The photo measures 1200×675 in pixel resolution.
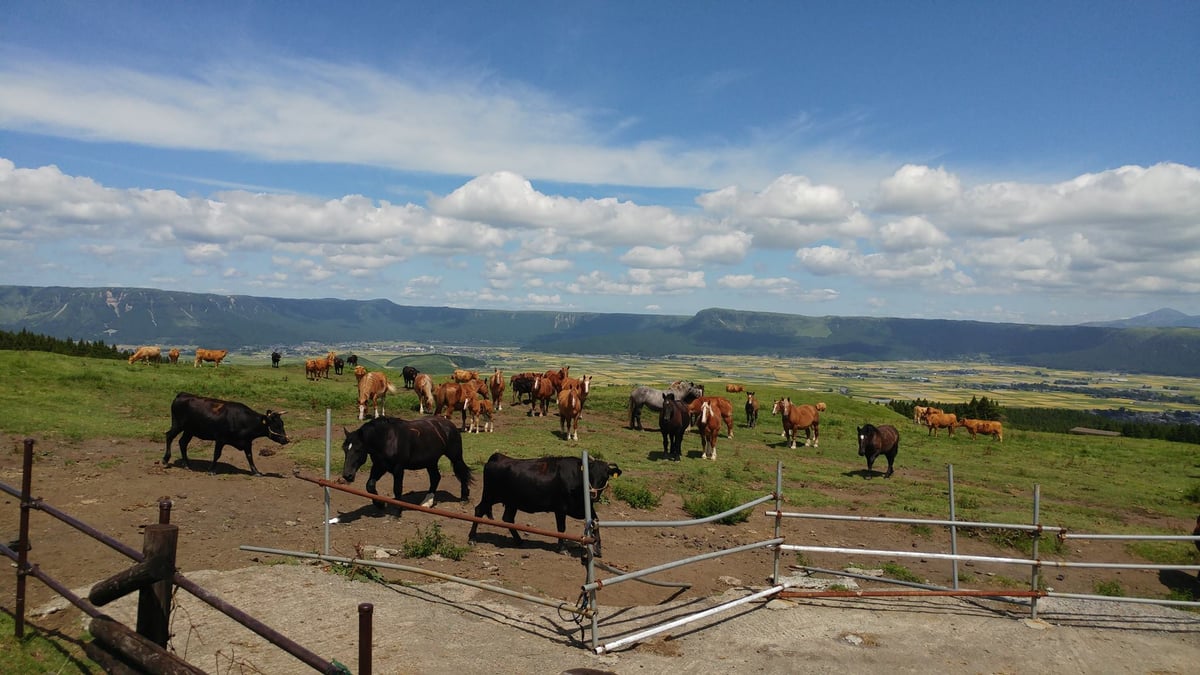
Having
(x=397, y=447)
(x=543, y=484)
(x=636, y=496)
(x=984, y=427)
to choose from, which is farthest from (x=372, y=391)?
(x=984, y=427)

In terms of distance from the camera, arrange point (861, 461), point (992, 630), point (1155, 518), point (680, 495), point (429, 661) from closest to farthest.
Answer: point (429, 661) → point (992, 630) → point (680, 495) → point (1155, 518) → point (861, 461)

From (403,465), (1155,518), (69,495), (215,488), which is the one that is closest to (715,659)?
(403,465)

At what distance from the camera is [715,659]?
731 centimetres

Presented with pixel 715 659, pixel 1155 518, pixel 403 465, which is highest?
pixel 403 465

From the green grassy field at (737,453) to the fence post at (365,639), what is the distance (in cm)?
1206

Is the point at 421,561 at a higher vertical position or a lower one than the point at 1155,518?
higher

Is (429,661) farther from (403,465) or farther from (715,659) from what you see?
(403,465)

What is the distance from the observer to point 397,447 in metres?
12.8

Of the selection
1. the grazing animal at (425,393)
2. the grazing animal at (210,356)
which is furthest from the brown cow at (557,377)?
the grazing animal at (210,356)

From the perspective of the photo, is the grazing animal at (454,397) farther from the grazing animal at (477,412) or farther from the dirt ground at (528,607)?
the dirt ground at (528,607)

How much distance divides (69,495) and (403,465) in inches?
250

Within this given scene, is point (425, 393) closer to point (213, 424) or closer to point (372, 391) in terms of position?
point (372, 391)

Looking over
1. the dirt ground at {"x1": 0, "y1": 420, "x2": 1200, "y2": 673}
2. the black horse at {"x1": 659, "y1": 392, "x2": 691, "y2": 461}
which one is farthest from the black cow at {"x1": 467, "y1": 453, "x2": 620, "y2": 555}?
the black horse at {"x1": 659, "y1": 392, "x2": 691, "y2": 461}

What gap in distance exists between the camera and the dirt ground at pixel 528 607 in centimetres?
709
